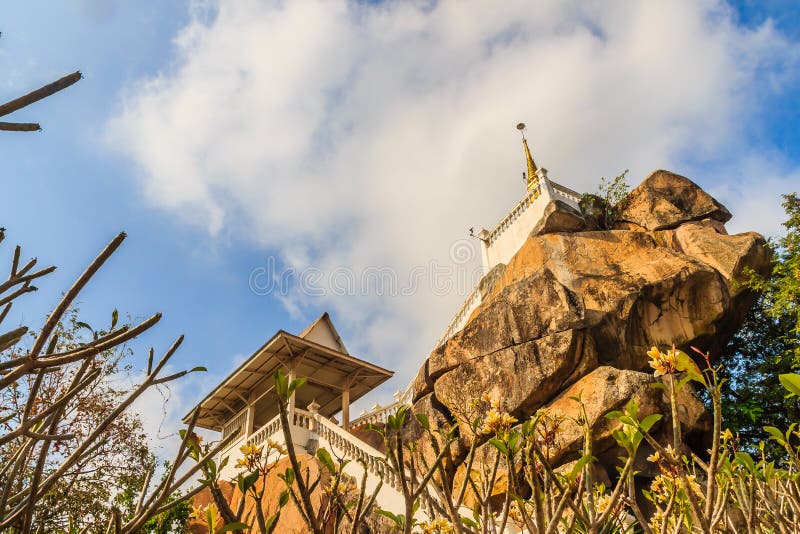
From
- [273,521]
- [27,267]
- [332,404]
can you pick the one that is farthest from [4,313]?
[332,404]

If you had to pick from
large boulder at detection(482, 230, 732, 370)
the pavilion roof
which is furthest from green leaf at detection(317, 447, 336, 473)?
large boulder at detection(482, 230, 732, 370)

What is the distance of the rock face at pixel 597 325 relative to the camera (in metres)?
11.9

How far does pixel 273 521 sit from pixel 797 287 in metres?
15.4

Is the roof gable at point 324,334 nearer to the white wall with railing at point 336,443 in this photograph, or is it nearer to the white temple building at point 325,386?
the white temple building at point 325,386

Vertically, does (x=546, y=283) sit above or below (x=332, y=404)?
above

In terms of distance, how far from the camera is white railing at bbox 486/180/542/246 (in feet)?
66.8

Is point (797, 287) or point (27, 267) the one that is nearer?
point (27, 267)

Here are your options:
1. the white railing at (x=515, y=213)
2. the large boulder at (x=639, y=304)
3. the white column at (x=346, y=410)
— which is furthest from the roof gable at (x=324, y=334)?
the white railing at (x=515, y=213)

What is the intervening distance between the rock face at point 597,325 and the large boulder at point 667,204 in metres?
0.74

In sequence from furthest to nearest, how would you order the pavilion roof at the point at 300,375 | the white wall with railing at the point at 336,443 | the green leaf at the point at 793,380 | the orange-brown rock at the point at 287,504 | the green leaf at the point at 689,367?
the pavilion roof at the point at 300,375
the white wall with railing at the point at 336,443
the orange-brown rock at the point at 287,504
the green leaf at the point at 689,367
the green leaf at the point at 793,380

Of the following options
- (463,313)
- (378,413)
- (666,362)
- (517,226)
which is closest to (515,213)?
(517,226)

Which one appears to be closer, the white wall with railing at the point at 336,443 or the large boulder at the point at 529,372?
the white wall with railing at the point at 336,443

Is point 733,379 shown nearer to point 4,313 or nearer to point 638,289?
point 638,289

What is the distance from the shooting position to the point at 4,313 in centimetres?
204
